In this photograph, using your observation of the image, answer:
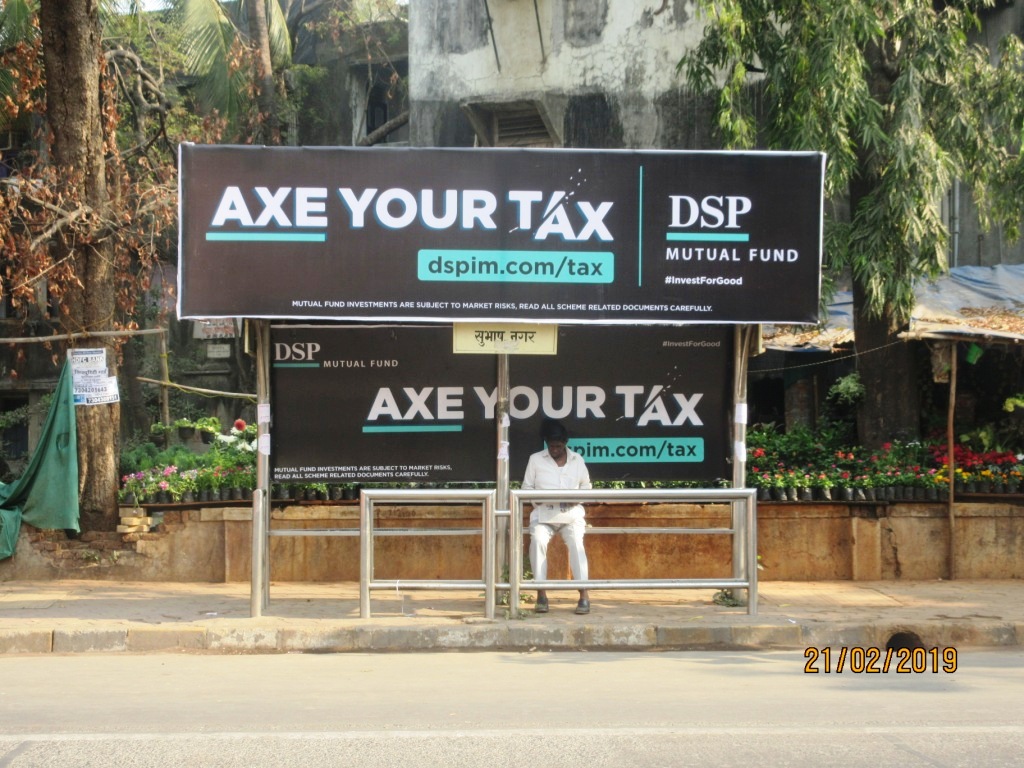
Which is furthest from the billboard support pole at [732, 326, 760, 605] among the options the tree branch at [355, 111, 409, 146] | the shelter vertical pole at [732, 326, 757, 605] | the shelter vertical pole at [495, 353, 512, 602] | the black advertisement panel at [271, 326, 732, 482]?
the tree branch at [355, 111, 409, 146]

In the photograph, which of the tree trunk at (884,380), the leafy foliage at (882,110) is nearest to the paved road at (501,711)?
the tree trunk at (884,380)

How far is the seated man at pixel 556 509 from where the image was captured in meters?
8.54

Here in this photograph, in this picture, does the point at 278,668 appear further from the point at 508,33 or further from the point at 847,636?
the point at 508,33

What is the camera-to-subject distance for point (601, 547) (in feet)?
32.7

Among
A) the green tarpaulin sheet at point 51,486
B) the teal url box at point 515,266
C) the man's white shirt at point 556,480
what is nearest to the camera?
the teal url box at point 515,266

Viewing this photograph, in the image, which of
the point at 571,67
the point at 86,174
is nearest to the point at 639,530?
the point at 86,174

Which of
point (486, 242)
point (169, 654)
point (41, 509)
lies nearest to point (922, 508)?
point (486, 242)

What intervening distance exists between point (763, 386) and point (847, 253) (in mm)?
5019

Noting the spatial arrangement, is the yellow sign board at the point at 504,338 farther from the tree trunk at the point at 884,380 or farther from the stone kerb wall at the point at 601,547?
the tree trunk at the point at 884,380

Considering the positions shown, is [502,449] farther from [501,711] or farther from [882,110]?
[882,110]

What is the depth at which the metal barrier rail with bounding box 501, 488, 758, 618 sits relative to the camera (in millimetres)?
8055

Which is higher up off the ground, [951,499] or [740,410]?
[740,410]

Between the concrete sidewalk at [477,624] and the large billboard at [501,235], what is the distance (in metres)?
2.44
